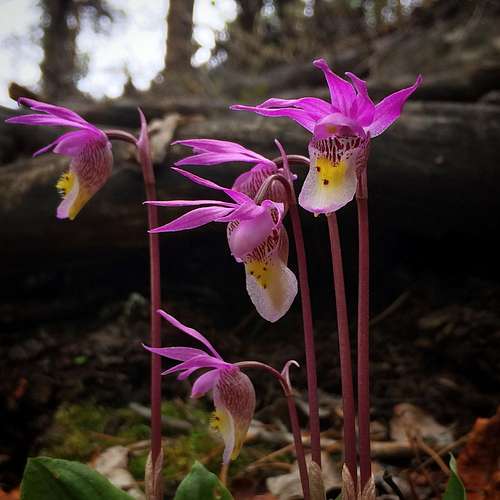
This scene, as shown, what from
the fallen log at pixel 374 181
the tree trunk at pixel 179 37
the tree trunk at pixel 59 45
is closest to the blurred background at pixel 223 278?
the fallen log at pixel 374 181

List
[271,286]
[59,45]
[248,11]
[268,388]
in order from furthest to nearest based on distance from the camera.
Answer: [59,45]
[248,11]
[268,388]
[271,286]

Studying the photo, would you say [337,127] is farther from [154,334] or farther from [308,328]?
[154,334]

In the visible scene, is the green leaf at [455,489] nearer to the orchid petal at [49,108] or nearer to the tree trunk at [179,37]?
the orchid petal at [49,108]

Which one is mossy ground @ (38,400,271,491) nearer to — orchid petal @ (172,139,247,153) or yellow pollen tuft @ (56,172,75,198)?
yellow pollen tuft @ (56,172,75,198)

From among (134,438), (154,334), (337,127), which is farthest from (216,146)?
(134,438)

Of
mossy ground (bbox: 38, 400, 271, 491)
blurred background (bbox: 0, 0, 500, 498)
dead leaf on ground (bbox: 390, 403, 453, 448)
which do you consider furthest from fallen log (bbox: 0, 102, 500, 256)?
dead leaf on ground (bbox: 390, 403, 453, 448)

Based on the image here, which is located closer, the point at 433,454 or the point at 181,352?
the point at 181,352

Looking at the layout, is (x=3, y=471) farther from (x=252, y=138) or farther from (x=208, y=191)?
(x=252, y=138)
